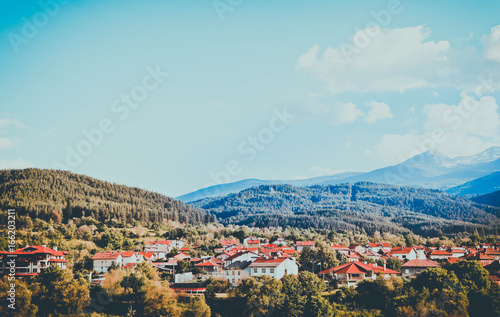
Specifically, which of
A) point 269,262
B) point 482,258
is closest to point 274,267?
point 269,262

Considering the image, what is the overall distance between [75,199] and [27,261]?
158 ft

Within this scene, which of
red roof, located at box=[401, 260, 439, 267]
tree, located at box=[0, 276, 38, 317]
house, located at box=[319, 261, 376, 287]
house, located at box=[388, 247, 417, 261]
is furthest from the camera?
house, located at box=[388, 247, 417, 261]

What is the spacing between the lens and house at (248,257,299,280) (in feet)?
152

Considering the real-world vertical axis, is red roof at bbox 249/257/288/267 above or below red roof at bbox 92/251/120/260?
below

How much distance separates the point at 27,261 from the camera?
46.3 metres

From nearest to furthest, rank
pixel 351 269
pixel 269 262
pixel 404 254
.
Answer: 1. pixel 351 269
2. pixel 269 262
3. pixel 404 254

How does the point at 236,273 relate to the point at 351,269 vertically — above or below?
above

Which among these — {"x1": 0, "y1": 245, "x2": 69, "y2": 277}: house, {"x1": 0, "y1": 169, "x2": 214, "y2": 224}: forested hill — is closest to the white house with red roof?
{"x1": 0, "y1": 245, "x2": 69, "y2": 277}: house

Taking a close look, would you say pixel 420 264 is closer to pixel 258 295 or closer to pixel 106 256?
pixel 258 295

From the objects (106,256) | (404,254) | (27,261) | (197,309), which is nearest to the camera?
(197,309)

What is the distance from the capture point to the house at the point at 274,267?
4647 centimetres

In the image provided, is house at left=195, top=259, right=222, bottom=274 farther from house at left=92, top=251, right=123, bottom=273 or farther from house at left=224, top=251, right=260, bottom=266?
house at left=92, top=251, right=123, bottom=273

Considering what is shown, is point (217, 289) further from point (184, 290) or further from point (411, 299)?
point (411, 299)

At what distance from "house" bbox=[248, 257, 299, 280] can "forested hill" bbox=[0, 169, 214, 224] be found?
155ft
